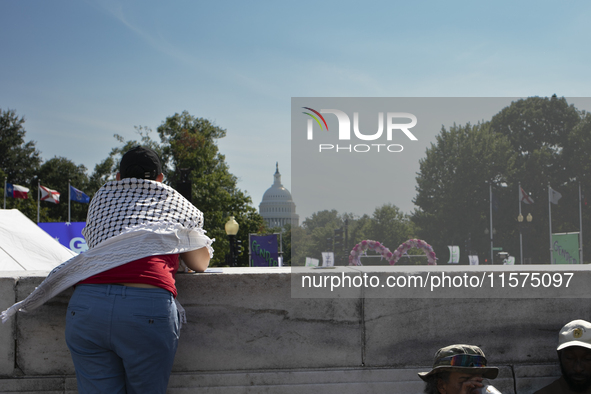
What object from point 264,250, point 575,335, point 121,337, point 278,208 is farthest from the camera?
point 278,208

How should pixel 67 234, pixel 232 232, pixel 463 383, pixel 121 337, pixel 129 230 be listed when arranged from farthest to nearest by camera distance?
pixel 232 232 < pixel 67 234 < pixel 463 383 < pixel 129 230 < pixel 121 337

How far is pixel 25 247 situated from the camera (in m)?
7.67

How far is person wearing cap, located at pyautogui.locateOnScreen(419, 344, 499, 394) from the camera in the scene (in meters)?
2.86

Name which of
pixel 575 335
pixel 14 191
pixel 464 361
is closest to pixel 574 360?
pixel 575 335

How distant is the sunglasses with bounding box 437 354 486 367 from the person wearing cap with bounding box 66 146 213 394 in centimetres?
147

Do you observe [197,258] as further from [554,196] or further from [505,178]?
[505,178]

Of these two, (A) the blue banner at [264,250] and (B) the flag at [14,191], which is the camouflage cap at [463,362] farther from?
(B) the flag at [14,191]

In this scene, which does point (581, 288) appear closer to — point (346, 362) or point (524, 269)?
point (524, 269)

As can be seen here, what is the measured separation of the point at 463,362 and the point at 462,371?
1.9 inches

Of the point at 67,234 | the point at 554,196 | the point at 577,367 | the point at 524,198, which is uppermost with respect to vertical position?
the point at 554,196

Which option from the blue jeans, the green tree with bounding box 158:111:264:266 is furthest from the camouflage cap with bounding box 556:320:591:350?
the green tree with bounding box 158:111:264:266

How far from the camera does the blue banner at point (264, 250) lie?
87.2 feet

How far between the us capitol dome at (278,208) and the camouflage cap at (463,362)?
13385 cm

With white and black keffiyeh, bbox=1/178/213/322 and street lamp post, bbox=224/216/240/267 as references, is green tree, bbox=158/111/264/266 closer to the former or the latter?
street lamp post, bbox=224/216/240/267
